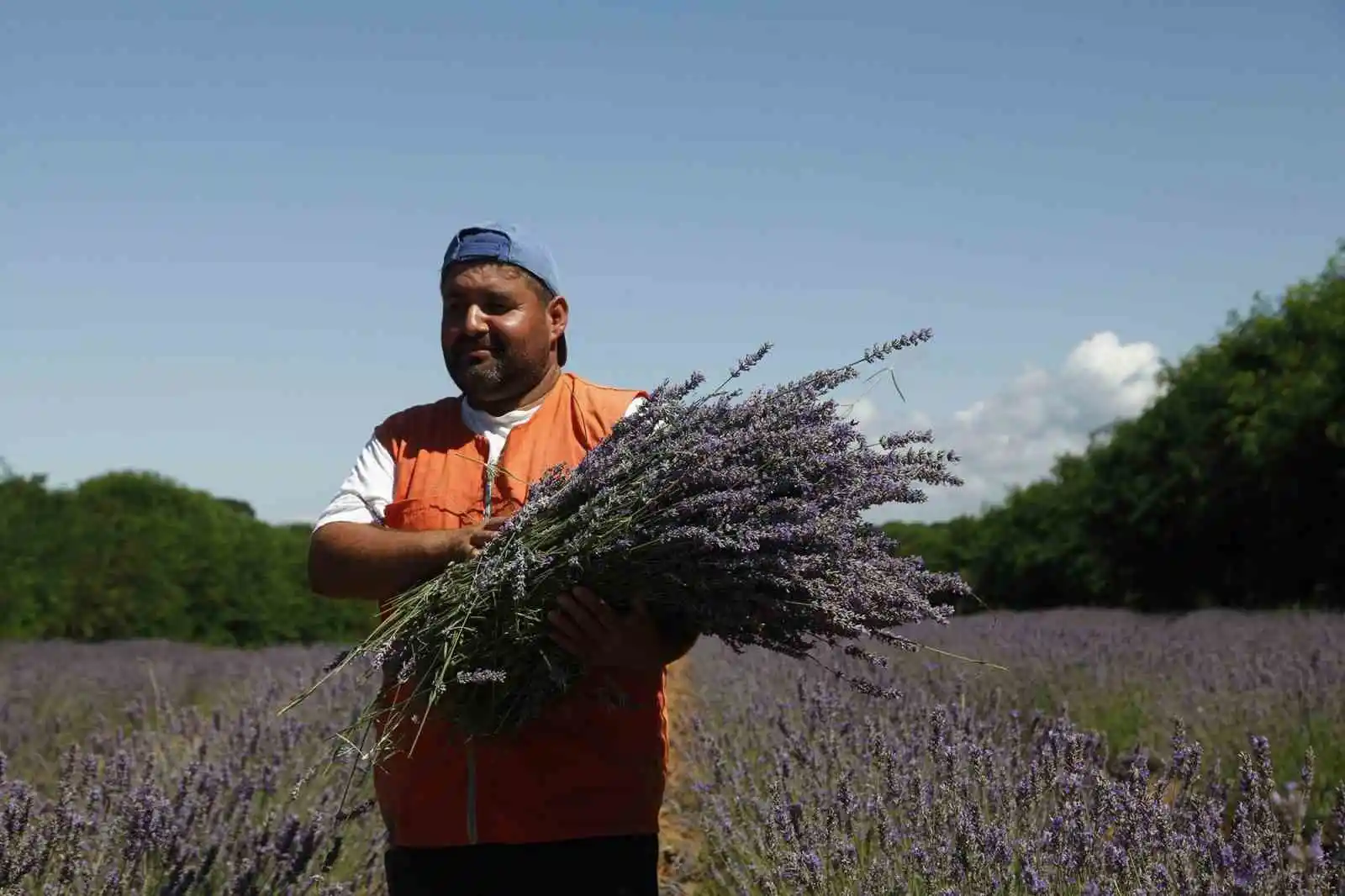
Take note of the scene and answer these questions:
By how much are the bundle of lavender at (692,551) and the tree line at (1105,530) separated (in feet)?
28.0

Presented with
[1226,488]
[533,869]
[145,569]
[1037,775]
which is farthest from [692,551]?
[1226,488]

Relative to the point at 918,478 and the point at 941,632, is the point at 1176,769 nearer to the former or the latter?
the point at 918,478

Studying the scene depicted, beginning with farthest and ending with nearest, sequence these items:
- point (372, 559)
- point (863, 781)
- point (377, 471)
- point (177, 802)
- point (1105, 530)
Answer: point (1105, 530) < point (863, 781) < point (177, 802) < point (377, 471) < point (372, 559)

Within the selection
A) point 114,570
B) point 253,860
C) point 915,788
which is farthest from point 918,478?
point 114,570

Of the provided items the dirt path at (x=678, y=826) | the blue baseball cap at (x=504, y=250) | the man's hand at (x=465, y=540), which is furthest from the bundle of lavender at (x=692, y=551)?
the dirt path at (x=678, y=826)

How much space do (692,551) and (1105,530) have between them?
16.7 metres

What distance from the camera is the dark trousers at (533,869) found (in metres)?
2.18

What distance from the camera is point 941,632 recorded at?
375 inches

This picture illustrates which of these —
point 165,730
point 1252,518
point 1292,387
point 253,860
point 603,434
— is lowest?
point 253,860

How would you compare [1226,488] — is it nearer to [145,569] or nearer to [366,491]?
[145,569]

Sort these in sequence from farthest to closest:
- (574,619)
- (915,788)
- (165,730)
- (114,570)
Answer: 1. (114,570)
2. (165,730)
3. (915,788)
4. (574,619)

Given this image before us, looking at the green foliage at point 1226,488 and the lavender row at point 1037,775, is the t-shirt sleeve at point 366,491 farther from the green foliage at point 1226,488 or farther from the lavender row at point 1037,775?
the green foliage at point 1226,488

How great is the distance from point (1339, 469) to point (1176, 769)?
512 inches

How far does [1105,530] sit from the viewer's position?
17.7 metres
